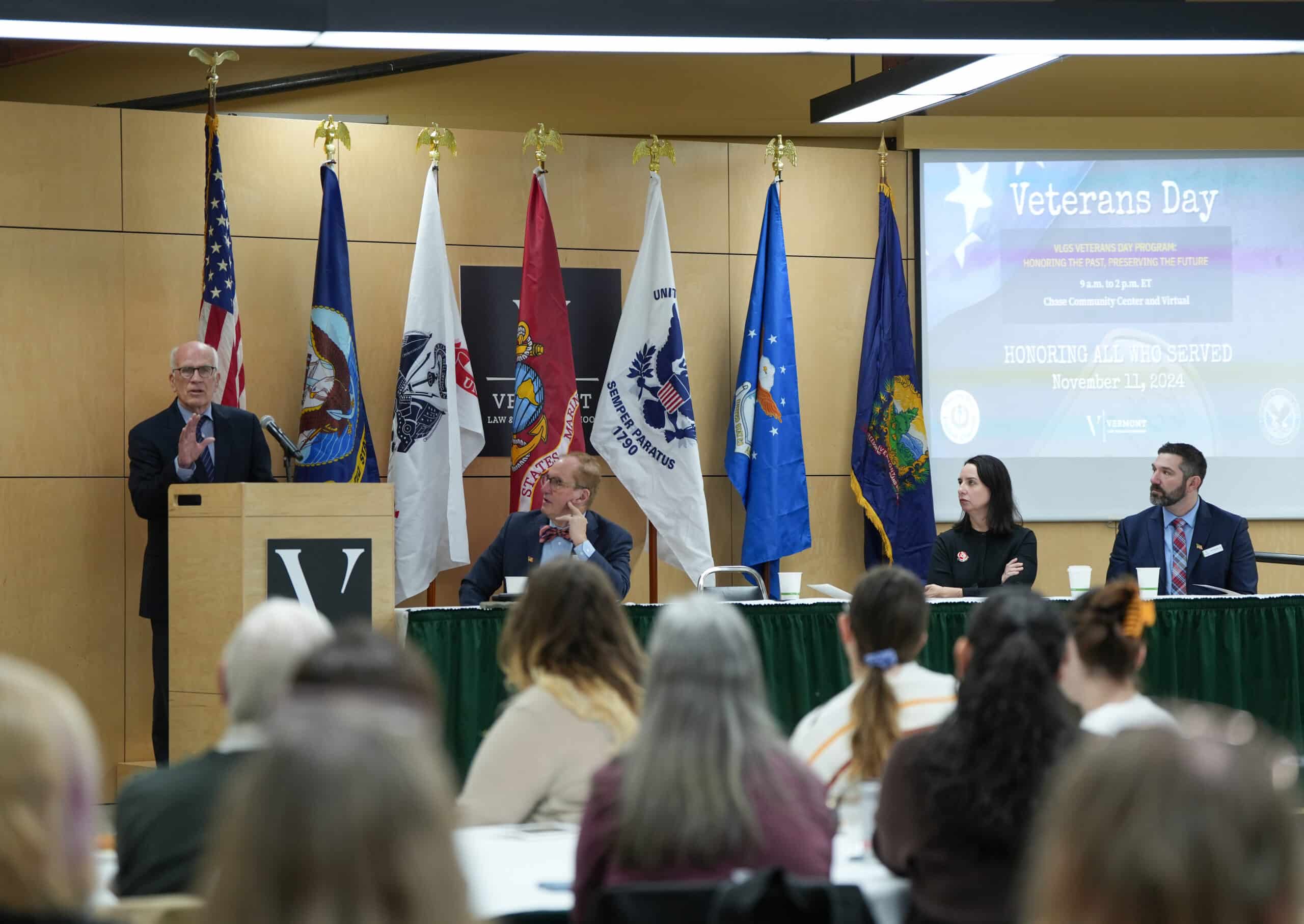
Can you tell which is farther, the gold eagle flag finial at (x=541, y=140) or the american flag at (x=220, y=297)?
the gold eagle flag finial at (x=541, y=140)

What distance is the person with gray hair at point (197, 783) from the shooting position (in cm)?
206

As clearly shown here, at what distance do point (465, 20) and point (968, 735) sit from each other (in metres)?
2.90

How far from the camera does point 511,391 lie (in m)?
6.72

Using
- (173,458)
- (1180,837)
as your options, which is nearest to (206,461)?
(173,458)

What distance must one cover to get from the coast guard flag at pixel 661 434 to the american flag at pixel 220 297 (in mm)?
1657

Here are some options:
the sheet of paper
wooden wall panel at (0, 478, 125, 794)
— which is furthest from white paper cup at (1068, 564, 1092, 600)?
wooden wall panel at (0, 478, 125, 794)

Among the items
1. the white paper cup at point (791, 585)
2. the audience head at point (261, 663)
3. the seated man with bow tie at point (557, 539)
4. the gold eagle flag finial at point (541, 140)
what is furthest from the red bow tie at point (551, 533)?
the audience head at point (261, 663)

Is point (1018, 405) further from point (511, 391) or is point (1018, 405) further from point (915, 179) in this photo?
point (511, 391)

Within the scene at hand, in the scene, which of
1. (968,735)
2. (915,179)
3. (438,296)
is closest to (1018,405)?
(915,179)

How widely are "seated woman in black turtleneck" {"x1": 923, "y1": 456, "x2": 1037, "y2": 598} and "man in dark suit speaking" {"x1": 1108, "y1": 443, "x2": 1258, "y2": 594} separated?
0.51 m

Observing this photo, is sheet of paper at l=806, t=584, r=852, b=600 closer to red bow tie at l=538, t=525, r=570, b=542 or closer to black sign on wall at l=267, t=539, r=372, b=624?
red bow tie at l=538, t=525, r=570, b=542

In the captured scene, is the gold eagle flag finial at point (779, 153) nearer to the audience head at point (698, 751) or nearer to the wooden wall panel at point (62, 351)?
the wooden wall panel at point (62, 351)

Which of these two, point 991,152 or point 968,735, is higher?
point 991,152

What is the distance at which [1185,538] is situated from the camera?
5965 millimetres
